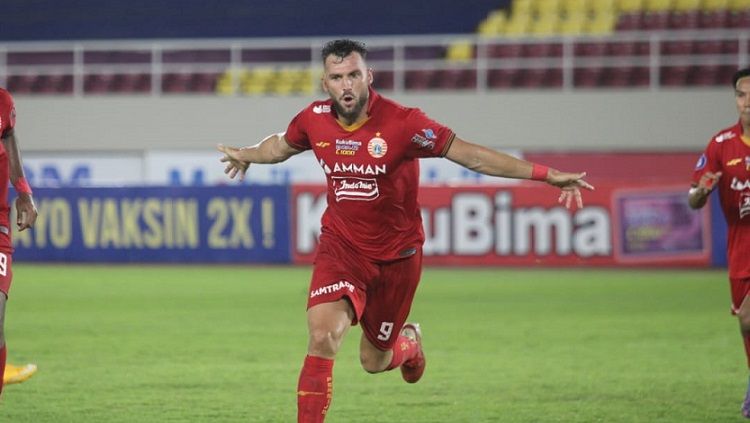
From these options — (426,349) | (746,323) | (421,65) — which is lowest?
(426,349)

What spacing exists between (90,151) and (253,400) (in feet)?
66.4

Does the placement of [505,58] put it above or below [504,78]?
above

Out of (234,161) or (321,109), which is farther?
(234,161)

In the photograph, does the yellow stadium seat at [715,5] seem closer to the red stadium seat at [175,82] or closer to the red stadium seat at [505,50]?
the red stadium seat at [505,50]

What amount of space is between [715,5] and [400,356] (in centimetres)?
2102

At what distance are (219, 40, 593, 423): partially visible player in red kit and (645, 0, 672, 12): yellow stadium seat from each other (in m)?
21.6

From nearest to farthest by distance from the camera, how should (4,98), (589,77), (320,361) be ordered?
(320,361) → (4,98) → (589,77)

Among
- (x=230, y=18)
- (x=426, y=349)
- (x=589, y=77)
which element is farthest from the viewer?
(x=230, y=18)

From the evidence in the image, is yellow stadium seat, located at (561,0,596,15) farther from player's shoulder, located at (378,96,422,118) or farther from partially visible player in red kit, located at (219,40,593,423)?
player's shoulder, located at (378,96,422,118)

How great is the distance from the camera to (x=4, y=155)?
23.3 ft

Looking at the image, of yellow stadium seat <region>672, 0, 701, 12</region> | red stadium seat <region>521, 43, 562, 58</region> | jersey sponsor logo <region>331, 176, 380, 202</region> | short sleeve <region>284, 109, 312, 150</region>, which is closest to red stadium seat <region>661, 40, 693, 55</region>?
yellow stadium seat <region>672, 0, 701, 12</region>

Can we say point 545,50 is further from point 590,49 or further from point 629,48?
point 629,48

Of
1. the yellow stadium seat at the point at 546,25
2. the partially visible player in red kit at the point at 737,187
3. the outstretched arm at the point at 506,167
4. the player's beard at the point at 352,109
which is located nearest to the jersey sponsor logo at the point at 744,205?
the partially visible player in red kit at the point at 737,187

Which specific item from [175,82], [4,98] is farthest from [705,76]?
[4,98]
